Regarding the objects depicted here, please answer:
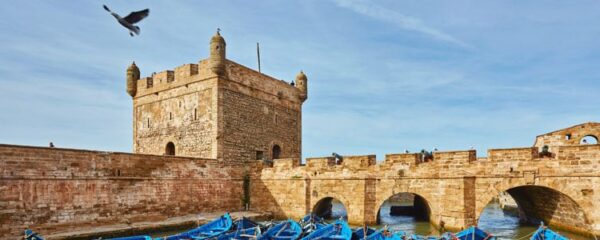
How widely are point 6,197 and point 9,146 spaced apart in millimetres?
1685

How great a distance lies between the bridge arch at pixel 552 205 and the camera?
553 inches

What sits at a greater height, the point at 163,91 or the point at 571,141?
the point at 163,91

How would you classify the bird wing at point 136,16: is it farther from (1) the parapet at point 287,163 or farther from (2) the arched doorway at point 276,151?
(2) the arched doorway at point 276,151

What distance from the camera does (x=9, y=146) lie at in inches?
516

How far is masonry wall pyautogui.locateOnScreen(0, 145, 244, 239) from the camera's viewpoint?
13.1 meters

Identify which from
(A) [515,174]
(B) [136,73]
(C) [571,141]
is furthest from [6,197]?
(C) [571,141]

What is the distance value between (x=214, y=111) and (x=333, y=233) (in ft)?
33.8

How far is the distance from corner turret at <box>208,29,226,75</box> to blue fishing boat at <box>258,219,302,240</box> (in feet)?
31.6

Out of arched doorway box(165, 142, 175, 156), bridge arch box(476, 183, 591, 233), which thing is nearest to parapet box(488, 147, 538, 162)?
bridge arch box(476, 183, 591, 233)

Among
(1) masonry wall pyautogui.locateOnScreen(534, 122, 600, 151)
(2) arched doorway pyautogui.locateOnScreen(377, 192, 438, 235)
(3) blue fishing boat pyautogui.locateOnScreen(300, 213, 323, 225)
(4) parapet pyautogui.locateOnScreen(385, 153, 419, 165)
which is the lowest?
(2) arched doorway pyautogui.locateOnScreen(377, 192, 438, 235)

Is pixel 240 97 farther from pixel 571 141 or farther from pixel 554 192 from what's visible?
pixel 571 141

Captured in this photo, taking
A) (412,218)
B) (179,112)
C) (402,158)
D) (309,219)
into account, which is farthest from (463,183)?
(179,112)

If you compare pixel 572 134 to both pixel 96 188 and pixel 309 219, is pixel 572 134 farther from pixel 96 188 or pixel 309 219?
pixel 96 188

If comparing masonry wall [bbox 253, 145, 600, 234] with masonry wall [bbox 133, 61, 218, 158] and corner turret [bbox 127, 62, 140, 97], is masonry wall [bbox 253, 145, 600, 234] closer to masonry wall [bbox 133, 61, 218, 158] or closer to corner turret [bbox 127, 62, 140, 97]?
masonry wall [bbox 133, 61, 218, 158]
